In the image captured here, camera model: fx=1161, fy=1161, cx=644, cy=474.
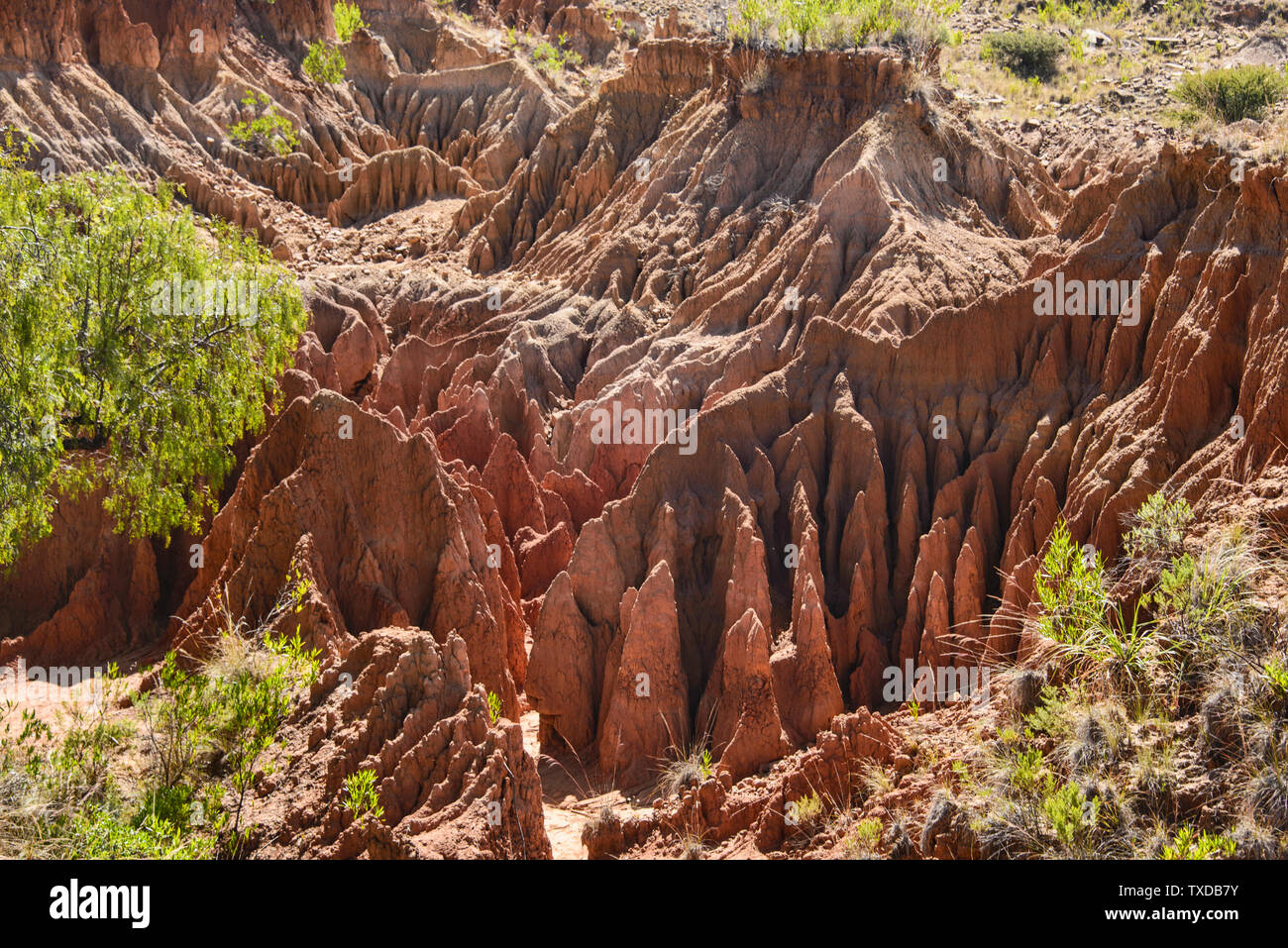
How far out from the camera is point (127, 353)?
1648 cm

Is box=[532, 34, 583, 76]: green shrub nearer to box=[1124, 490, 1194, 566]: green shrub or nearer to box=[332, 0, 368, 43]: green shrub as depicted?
box=[332, 0, 368, 43]: green shrub

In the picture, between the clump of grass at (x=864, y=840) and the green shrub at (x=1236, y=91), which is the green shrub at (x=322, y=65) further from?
the clump of grass at (x=864, y=840)

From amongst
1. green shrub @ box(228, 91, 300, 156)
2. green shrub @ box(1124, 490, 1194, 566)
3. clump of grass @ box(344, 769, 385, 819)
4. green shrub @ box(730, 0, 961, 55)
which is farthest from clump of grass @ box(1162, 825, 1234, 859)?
green shrub @ box(228, 91, 300, 156)

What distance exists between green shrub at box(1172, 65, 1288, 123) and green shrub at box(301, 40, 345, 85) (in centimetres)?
3436

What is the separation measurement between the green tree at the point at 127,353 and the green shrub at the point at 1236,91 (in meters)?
19.5

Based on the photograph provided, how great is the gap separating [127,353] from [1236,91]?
947 inches

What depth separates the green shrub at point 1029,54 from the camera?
118ft

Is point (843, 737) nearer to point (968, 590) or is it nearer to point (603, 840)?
point (603, 840)

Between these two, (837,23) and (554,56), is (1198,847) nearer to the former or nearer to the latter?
(837,23)

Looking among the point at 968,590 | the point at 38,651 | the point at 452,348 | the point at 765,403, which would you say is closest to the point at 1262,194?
the point at 968,590

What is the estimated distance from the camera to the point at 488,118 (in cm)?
4538

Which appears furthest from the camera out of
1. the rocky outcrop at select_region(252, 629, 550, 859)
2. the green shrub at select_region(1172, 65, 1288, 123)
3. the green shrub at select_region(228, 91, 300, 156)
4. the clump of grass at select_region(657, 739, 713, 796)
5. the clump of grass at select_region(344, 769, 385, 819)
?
the green shrub at select_region(228, 91, 300, 156)

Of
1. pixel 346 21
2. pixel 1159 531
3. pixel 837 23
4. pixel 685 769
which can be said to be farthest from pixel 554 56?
pixel 1159 531

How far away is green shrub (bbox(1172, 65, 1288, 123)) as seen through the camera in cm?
2533
